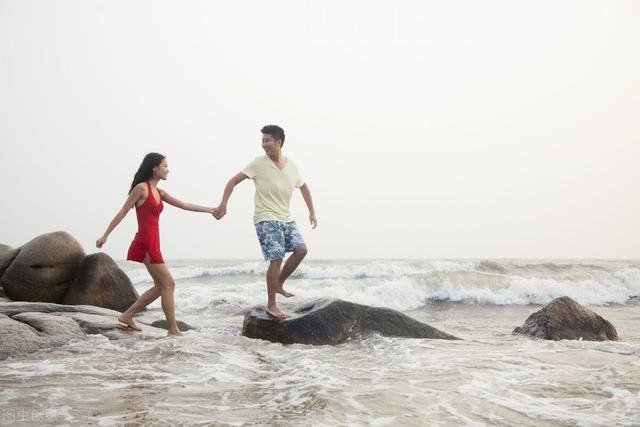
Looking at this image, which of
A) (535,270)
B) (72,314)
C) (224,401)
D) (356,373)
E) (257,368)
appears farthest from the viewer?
(535,270)

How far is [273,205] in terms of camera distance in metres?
6.01

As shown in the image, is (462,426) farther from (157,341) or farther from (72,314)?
(72,314)

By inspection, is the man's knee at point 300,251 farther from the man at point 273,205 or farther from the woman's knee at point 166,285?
the woman's knee at point 166,285

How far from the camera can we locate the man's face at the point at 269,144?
5.99 metres

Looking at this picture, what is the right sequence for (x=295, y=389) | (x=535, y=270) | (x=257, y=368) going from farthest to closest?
(x=535, y=270) → (x=257, y=368) → (x=295, y=389)

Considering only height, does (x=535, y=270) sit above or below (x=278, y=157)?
below

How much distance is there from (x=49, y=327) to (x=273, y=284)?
2.67 m

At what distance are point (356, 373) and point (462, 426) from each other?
1.57 meters

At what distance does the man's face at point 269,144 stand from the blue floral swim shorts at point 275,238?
89 centimetres

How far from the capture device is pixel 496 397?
3.66 meters

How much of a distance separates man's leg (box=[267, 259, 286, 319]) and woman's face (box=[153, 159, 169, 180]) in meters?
1.78

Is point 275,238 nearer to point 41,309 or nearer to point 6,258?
point 41,309

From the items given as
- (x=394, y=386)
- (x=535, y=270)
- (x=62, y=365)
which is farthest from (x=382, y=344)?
(x=535, y=270)

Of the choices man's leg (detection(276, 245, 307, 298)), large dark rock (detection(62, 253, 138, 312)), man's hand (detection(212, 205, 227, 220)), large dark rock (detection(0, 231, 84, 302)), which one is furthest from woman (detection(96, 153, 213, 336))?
large dark rock (detection(0, 231, 84, 302))
